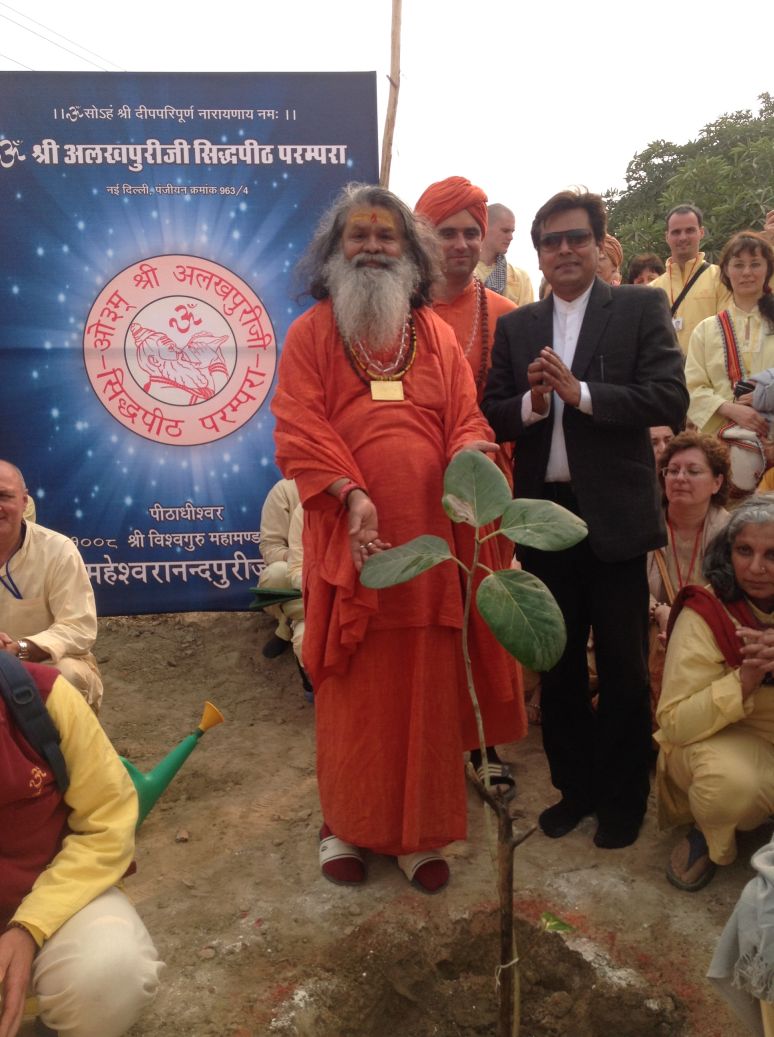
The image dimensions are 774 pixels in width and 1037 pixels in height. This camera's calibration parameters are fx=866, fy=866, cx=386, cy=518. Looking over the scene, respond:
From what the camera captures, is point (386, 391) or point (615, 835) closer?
point (386, 391)

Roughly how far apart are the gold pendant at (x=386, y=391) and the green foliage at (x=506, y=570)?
82 centimetres

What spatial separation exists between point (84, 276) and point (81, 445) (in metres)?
0.88

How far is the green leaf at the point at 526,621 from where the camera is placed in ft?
5.29

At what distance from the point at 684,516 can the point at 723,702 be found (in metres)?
0.94

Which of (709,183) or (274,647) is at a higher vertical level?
(709,183)

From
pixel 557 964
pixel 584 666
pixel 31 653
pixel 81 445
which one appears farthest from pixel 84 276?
pixel 557 964

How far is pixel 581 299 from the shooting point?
107 inches

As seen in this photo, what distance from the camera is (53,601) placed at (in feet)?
10.1

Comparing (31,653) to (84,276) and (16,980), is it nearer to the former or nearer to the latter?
(16,980)

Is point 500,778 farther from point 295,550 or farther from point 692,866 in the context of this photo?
point 295,550

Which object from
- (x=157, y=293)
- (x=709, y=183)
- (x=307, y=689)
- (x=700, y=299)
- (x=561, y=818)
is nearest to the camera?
(x=561, y=818)

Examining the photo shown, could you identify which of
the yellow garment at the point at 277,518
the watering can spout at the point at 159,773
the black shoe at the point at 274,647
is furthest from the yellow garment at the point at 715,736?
the black shoe at the point at 274,647

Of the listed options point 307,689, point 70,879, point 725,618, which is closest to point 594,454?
point 725,618

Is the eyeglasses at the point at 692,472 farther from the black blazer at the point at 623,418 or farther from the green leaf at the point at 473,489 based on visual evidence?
the green leaf at the point at 473,489
